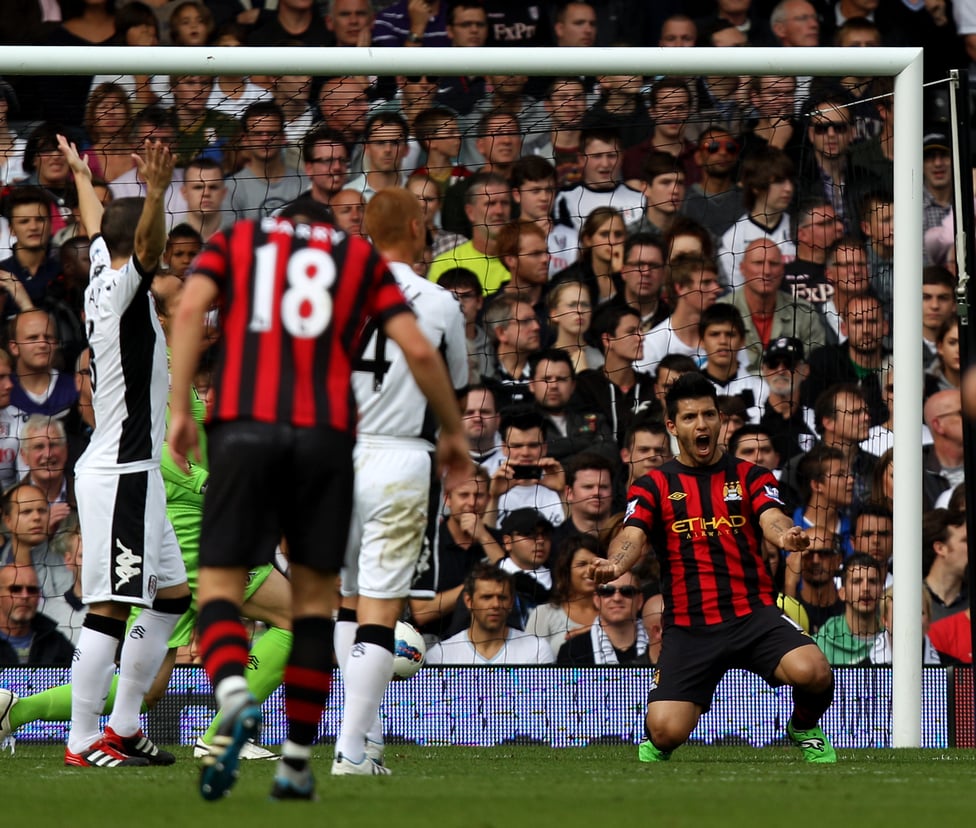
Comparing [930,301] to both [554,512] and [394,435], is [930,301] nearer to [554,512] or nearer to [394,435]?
[554,512]

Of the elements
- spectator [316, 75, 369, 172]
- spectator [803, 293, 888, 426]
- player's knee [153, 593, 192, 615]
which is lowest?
player's knee [153, 593, 192, 615]

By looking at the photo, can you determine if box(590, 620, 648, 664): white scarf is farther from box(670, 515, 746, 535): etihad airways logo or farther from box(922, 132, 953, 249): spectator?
box(922, 132, 953, 249): spectator

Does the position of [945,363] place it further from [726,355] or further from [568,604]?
[568,604]

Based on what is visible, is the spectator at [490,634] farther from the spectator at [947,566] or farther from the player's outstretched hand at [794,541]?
the player's outstretched hand at [794,541]

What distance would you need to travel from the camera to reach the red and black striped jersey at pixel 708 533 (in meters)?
6.46

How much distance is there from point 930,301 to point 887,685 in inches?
109

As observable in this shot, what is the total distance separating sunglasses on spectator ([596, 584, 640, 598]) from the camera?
825 centimetres

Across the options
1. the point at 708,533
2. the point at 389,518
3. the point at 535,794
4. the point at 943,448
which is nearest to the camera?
the point at 535,794

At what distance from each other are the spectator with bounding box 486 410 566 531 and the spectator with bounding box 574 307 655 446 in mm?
399

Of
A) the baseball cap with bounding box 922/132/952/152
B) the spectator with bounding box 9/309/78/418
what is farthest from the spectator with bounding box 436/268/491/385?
the baseball cap with bounding box 922/132/952/152

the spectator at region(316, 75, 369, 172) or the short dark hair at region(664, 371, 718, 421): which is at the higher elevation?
the spectator at region(316, 75, 369, 172)

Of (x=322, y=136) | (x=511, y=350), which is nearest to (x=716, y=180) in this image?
(x=511, y=350)

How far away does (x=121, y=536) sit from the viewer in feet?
18.8

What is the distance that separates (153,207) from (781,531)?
9.03 ft
